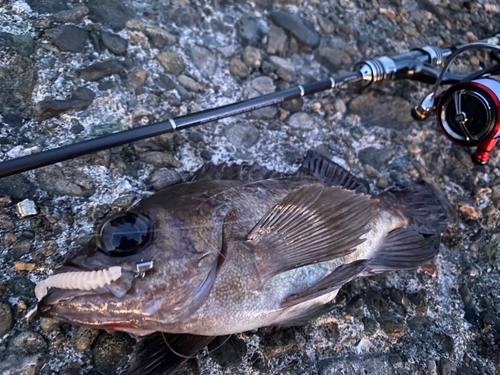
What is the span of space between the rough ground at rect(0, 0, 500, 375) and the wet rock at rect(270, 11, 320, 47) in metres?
0.01

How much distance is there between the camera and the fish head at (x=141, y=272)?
135cm

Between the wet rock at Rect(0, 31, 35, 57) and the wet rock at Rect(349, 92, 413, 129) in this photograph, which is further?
the wet rock at Rect(349, 92, 413, 129)

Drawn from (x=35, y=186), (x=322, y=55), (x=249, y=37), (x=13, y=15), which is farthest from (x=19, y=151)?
(x=322, y=55)

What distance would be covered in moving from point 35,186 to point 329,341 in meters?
1.73

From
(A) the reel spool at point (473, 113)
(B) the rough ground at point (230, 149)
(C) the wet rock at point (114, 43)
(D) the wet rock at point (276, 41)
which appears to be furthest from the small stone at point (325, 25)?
(C) the wet rock at point (114, 43)

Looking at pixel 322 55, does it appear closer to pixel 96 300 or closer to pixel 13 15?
pixel 13 15

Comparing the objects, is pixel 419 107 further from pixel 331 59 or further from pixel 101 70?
pixel 101 70

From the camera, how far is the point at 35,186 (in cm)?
195

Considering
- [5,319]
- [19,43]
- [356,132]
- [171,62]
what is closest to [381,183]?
[356,132]

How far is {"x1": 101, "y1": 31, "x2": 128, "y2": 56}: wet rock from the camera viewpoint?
2461 mm

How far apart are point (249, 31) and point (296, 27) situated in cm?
41

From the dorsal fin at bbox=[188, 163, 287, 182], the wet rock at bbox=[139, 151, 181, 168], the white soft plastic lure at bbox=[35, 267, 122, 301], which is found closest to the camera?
the white soft plastic lure at bbox=[35, 267, 122, 301]

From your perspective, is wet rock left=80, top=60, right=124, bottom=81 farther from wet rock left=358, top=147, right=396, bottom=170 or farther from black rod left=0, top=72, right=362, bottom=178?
wet rock left=358, top=147, right=396, bottom=170

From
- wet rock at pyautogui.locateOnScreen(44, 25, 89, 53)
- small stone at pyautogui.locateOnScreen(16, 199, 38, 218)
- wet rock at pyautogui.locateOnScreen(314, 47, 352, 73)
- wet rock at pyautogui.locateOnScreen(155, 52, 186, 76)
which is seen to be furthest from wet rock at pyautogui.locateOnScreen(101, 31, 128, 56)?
wet rock at pyautogui.locateOnScreen(314, 47, 352, 73)
